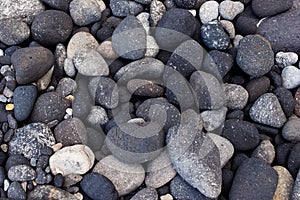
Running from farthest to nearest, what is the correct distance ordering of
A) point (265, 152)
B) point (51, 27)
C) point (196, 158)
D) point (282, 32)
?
point (282, 32) → point (51, 27) → point (265, 152) → point (196, 158)

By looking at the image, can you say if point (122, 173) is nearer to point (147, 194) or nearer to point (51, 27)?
point (147, 194)

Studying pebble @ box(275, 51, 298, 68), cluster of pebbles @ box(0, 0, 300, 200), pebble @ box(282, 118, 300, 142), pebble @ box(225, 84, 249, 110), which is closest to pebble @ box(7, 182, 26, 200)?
cluster of pebbles @ box(0, 0, 300, 200)

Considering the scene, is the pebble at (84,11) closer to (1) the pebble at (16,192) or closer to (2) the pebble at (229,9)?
(2) the pebble at (229,9)

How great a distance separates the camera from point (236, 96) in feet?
4.53

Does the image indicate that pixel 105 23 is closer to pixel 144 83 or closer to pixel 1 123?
pixel 144 83

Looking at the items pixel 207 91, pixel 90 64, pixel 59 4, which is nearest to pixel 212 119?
pixel 207 91

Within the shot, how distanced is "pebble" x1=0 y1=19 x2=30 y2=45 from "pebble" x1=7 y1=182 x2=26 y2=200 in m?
0.46

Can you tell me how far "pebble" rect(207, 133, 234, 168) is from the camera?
1282 millimetres

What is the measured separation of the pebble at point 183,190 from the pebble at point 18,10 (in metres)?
0.70

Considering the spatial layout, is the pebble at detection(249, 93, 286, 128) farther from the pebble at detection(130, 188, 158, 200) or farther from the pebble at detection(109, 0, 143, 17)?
the pebble at detection(109, 0, 143, 17)

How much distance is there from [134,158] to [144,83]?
0.23 m

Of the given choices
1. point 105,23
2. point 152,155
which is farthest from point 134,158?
point 105,23

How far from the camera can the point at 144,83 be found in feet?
4.48

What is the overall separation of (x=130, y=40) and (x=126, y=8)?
159 millimetres
